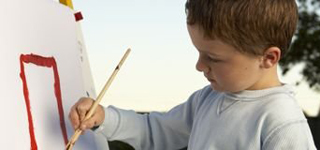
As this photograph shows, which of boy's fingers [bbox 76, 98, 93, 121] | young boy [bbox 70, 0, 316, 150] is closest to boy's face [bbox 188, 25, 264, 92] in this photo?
young boy [bbox 70, 0, 316, 150]

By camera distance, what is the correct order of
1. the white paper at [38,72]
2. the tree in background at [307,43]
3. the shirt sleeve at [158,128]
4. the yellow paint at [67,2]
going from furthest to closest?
1. the tree in background at [307,43]
2. the yellow paint at [67,2]
3. the shirt sleeve at [158,128]
4. the white paper at [38,72]

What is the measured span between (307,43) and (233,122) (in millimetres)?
7809

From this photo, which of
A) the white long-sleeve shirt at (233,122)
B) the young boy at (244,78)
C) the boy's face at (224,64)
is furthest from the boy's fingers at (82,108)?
the boy's face at (224,64)

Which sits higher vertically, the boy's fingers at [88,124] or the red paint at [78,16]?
the red paint at [78,16]

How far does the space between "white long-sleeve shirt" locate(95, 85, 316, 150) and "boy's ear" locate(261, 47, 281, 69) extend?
52 mm

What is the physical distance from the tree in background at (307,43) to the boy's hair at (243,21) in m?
7.74

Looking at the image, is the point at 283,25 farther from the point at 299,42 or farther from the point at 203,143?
the point at 299,42

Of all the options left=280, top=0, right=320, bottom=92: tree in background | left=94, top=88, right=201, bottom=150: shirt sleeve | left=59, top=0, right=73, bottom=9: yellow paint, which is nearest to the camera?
left=94, top=88, right=201, bottom=150: shirt sleeve

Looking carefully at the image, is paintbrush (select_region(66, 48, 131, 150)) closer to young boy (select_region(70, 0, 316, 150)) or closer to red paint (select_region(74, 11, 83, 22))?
young boy (select_region(70, 0, 316, 150))

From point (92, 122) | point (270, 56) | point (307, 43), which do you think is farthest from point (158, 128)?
point (307, 43)

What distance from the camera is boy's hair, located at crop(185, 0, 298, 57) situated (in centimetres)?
117

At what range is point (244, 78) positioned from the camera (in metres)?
1.21

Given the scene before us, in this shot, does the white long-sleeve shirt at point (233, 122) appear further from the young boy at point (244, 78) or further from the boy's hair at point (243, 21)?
the boy's hair at point (243, 21)

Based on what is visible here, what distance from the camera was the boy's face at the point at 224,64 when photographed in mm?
1171
